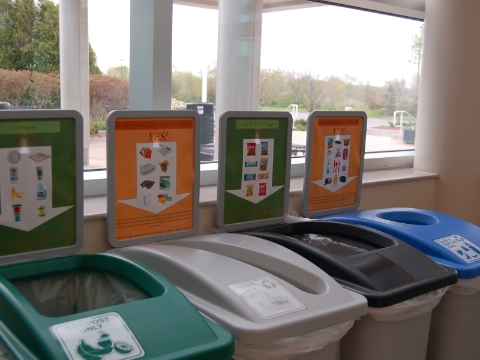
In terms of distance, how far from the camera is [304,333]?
1.15 m

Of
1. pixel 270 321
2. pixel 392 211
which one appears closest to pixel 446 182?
pixel 392 211

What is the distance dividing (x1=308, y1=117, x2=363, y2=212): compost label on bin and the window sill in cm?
10

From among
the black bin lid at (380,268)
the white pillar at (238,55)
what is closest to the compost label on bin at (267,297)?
the black bin lid at (380,268)

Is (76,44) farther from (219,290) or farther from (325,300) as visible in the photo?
(325,300)

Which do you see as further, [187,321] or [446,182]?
[446,182]

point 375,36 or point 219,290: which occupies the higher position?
point 375,36

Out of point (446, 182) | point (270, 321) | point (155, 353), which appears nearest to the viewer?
point (155, 353)

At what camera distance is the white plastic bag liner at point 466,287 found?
1.60 metres

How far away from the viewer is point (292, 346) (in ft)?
3.75

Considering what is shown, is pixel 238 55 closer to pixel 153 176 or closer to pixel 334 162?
pixel 334 162

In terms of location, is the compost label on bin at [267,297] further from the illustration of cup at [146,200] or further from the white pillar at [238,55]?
the white pillar at [238,55]

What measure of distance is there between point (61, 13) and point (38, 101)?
0.30 meters

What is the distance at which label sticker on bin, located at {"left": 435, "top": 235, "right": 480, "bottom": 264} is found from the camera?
63.1 inches

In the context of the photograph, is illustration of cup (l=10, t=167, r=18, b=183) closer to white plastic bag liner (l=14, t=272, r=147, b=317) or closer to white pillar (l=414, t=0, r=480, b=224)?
white plastic bag liner (l=14, t=272, r=147, b=317)
